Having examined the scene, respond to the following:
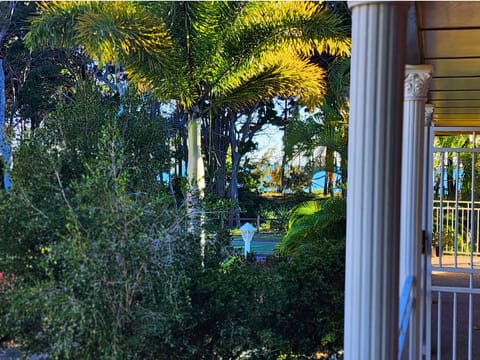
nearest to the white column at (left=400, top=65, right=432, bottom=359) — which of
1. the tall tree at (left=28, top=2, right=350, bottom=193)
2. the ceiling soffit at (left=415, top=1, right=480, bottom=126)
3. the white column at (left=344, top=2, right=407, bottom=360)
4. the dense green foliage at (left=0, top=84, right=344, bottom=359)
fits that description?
the ceiling soffit at (left=415, top=1, right=480, bottom=126)

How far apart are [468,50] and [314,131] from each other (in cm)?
442

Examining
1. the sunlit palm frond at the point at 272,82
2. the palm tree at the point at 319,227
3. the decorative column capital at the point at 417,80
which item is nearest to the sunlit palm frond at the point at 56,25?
the sunlit palm frond at the point at 272,82

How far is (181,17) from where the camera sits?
19.1ft

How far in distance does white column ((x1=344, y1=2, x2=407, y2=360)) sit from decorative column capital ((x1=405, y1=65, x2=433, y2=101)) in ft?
4.60

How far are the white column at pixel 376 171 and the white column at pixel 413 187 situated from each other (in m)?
1.23

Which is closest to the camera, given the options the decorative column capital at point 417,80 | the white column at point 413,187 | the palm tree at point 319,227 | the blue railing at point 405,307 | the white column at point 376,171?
the white column at point 376,171

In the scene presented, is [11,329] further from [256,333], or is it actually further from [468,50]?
[468,50]

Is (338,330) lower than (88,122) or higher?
lower

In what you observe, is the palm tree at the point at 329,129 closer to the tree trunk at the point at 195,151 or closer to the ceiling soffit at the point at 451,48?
the tree trunk at the point at 195,151

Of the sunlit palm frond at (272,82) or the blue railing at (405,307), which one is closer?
the blue railing at (405,307)

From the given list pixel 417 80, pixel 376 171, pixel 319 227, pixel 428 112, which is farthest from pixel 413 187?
pixel 319 227

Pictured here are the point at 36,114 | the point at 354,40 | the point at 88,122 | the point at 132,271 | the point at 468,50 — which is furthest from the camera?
the point at 36,114

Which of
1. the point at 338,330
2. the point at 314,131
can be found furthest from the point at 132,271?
the point at 314,131

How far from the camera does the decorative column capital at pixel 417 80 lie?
2.43 m
